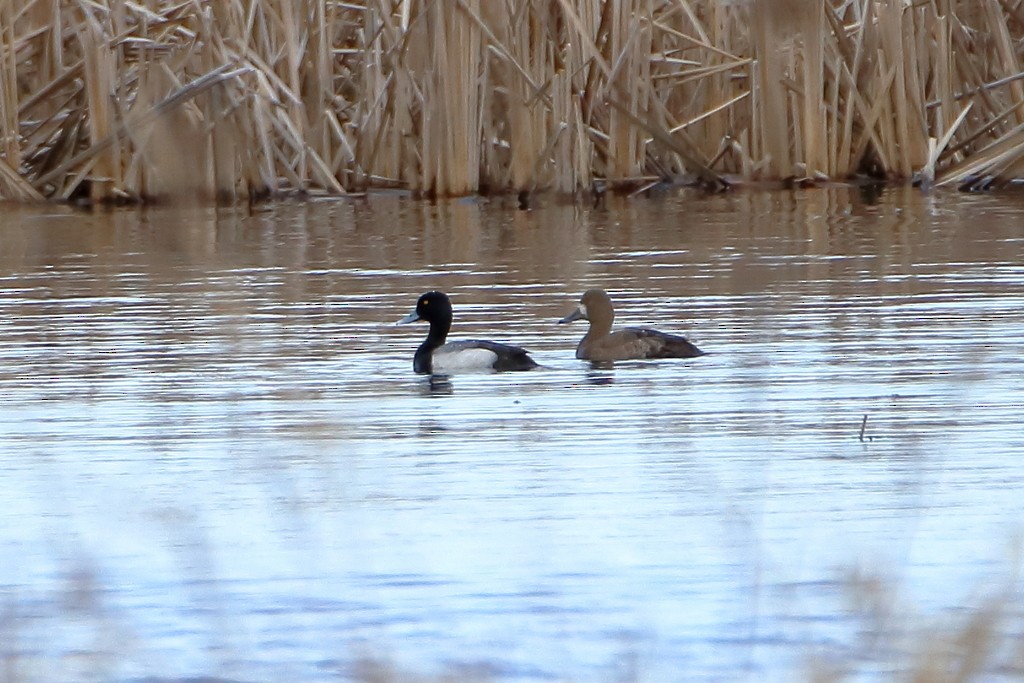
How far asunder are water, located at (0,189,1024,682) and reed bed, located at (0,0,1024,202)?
3181 mm

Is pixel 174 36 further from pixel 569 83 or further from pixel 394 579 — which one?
pixel 394 579

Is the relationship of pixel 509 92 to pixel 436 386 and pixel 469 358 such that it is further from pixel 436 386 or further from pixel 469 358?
pixel 436 386

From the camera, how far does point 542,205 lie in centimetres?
1647

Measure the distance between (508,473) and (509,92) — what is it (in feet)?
32.6

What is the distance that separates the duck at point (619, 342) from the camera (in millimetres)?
8805

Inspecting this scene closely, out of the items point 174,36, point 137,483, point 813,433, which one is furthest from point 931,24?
point 137,483

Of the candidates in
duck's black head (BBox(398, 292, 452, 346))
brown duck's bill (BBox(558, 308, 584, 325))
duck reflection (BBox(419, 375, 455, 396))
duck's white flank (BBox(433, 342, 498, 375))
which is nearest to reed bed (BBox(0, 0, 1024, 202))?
brown duck's bill (BBox(558, 308, 584, 325))

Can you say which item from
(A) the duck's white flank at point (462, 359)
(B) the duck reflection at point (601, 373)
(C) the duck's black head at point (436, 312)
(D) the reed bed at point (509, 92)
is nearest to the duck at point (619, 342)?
(B) the duck reflection at point (601, 373)

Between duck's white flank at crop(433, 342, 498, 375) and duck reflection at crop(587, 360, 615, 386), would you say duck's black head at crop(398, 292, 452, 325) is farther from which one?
duck reflection at crop(587, 360, 615, 386)

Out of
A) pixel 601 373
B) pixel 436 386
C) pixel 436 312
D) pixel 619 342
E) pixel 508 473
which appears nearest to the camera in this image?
pixel 508 473

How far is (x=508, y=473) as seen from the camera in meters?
6.05

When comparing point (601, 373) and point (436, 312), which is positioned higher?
point (436, 312)

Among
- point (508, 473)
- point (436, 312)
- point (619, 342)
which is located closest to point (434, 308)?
point (436, 312)

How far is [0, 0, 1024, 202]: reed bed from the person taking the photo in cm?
1548
